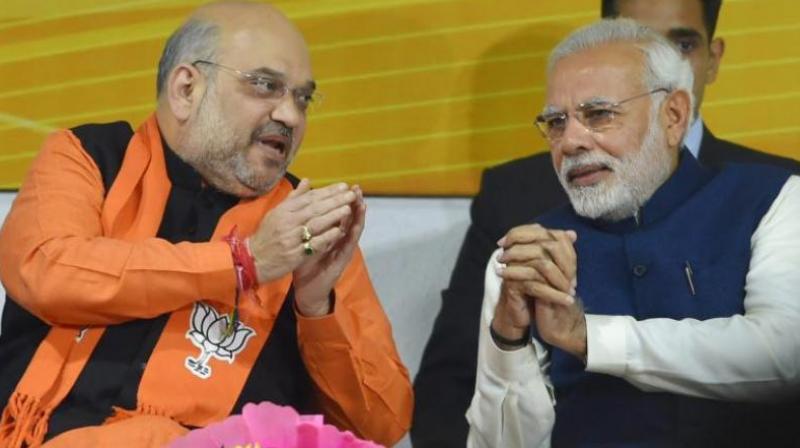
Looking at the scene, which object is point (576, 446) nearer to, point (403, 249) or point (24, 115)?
point (403, 249)

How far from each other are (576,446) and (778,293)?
0.42 m

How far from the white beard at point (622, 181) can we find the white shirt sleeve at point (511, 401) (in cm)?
26

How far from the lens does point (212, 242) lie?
2309mm

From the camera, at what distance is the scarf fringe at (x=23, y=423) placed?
7.26ft

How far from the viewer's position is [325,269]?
2344 millimetres

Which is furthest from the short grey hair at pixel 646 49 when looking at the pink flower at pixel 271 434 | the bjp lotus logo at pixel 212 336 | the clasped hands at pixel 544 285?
the pink flower at pixel 271 434

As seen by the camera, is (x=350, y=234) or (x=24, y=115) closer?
(x=350, y=234)

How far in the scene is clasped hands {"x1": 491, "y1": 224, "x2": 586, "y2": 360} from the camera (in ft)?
6.98

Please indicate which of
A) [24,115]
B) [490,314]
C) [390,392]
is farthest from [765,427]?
[24,115]

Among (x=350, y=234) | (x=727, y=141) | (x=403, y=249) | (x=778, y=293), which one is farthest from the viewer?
(x=403, y=249)

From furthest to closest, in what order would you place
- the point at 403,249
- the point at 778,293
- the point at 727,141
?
the point at 403,249, the point at 727,141, the point at 778,293

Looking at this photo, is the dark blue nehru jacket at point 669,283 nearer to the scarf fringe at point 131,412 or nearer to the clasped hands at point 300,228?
the clasped hands at point 300,228

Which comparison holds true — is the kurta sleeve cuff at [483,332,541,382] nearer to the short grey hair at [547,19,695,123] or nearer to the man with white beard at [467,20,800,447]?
the man with white beard at [467,20,800,447]

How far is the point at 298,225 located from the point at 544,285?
0.42 meters
